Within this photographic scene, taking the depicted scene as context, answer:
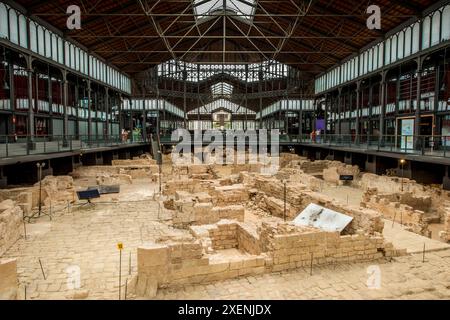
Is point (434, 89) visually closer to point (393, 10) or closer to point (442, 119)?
point (442, 119)

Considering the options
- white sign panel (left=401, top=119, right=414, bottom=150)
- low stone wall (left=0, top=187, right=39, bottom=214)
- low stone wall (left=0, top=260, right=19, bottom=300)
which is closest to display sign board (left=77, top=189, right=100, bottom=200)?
low stone wall (left=0, top=187, right=39, bottom=214)

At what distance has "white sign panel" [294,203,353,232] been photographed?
36.0 feet

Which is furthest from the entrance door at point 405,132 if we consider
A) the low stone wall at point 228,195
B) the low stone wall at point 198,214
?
the low stone wall at point 198,214

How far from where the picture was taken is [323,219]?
1173 cm

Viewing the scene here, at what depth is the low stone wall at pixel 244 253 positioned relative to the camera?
7324mm

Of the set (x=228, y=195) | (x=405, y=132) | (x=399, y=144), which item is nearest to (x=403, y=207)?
(x=228, y=195)

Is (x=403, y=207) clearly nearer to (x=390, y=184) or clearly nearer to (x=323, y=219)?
(x=323, y=219)

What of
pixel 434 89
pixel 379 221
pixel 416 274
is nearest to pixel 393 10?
pixel 434 89

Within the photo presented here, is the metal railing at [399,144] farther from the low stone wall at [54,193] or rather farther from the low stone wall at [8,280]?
the low stone wall at [54,193]

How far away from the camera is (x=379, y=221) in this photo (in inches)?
410

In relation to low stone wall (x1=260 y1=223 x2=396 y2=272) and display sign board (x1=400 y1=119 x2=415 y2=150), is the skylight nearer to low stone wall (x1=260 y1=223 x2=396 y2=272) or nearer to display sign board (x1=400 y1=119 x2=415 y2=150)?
display sign board (x1=400 y1=119 x2=415 y2=150)

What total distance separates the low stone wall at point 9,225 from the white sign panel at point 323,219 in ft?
28.3

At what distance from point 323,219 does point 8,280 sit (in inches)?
365
